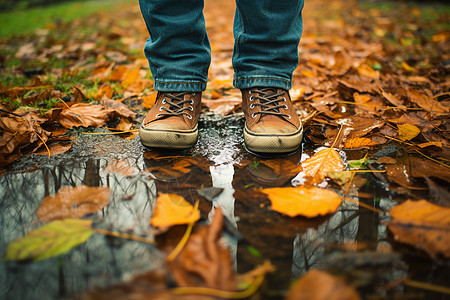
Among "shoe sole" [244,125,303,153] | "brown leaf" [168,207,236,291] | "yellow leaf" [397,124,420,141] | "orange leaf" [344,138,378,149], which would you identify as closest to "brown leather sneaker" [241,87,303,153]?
"shoe sole" [244,125,303,153]

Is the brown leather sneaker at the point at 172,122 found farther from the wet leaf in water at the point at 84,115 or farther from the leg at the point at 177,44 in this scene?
the wet leaf in water at the point at 84,115

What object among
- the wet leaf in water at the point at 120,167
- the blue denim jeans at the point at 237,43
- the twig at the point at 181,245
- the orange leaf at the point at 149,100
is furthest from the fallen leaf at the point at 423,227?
the orange leaf at the point at 149,100

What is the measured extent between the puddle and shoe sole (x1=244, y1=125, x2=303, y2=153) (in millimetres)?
44

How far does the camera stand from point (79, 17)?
518 cm

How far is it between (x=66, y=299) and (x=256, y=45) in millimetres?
1102

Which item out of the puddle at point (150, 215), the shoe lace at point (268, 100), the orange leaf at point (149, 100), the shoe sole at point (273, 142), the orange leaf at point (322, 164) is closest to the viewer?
the puddle at point (150, 215)

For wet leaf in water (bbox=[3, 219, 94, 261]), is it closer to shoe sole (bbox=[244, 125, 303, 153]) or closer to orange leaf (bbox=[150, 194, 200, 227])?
orange leaf (bbox=[150, 194, 200, 227])

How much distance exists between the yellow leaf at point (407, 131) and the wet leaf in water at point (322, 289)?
0.83 metres

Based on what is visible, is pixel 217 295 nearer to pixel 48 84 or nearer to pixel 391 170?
pixel 391 170

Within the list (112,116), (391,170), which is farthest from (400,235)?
(112,116)

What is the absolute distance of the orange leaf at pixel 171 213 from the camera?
751mm

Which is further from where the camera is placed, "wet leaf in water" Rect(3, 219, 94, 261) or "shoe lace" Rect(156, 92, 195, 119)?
"shoe lace" Rect(156, 92, 195, 119)

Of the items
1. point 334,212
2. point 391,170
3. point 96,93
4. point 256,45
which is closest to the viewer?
point 334,212

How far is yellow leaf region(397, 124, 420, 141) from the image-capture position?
3.72 ft
